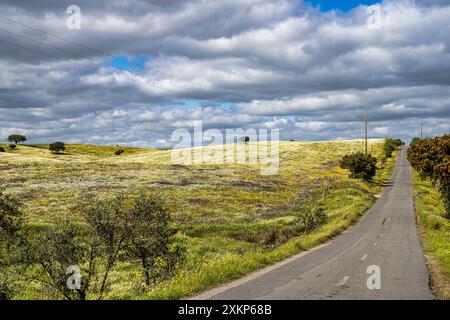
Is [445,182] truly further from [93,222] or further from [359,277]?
[93,222]

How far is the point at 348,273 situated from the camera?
18609 mm

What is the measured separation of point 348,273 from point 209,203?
35.8 meters

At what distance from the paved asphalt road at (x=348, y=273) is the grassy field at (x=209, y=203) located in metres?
1.18

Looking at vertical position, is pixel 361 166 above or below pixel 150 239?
above

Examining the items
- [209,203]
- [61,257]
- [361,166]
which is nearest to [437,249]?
[61,257]

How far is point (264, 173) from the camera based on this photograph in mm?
89875

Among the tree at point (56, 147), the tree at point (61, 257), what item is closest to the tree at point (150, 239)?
the tree at point (61, 257)

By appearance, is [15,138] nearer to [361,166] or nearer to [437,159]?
[361,166]

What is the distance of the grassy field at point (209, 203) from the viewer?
19.9 metres

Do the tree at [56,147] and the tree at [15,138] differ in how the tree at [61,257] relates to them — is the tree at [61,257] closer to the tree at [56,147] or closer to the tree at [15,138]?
the tree at [56,147]

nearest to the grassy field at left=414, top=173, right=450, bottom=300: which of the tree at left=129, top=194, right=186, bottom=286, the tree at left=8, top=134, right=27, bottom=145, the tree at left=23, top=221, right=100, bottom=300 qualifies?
the tree at left=129, top=194, right=186, bottom=286

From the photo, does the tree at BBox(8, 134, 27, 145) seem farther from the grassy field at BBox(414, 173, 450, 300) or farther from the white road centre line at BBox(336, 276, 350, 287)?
the white road centre line at BBox(336, 276, 350, 287)
